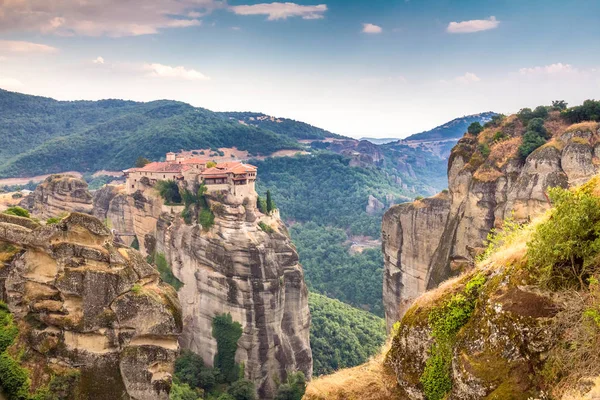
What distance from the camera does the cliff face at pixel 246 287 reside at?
40.5 meters

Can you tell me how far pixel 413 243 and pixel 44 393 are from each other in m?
26.5

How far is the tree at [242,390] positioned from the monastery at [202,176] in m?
15.1

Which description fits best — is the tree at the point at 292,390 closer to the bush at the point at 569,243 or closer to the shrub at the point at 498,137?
the shrub at the point at 498,137

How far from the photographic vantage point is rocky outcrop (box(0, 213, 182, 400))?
18406mm

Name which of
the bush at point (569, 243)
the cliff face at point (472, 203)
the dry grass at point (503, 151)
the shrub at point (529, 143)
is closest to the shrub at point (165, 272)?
the cliff face at point (472, 203)

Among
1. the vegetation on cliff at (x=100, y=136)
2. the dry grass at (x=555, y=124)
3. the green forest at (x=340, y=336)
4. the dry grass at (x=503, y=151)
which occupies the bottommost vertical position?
the green forest at (x=340, y=336)

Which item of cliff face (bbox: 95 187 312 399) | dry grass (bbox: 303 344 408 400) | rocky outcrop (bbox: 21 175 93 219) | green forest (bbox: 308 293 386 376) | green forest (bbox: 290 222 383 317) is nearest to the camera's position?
dry grass (bbox: 303 344 408 400)

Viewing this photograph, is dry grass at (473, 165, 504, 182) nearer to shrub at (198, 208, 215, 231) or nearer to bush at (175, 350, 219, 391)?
shrub at (198, 208, 215, 231)

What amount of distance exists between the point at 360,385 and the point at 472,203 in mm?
21759

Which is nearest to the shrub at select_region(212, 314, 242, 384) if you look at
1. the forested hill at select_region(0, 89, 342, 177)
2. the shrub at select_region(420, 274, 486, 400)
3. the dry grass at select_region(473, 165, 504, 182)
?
the dry grass at select_region(473, 165, 504, 182)

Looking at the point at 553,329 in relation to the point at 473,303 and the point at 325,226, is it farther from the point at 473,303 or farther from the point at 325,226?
the point at 325,226

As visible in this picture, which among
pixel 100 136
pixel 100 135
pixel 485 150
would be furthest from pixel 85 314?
pixel 100 135

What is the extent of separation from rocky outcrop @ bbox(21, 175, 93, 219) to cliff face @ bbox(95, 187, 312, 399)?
16.9m

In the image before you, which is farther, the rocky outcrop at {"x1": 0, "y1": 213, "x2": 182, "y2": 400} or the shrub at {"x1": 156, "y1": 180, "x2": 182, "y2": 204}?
the shrub at {"x1": 156, "y1": 180, "x2": 182, "y2": 204}
